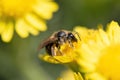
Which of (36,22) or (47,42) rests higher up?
(36,22)

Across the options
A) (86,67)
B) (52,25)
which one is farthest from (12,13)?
(86,67)

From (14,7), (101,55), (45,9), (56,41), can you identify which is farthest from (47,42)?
(45,9)

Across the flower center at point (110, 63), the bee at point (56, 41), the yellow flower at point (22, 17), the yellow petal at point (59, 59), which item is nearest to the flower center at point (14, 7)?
the yellow flower at point (22, 17)

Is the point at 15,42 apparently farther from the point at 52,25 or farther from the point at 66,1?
the point at 66,1

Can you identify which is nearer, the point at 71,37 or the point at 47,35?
the point at 71,37

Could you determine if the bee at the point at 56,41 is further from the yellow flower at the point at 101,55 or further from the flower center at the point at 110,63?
the flower center at the point at 110,63

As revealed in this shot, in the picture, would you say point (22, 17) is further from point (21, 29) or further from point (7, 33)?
point (7, 33)

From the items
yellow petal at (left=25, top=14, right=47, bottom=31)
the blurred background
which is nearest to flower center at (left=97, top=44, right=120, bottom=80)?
yellow petal at (left=25, top=14, right=47, bottom=31)
